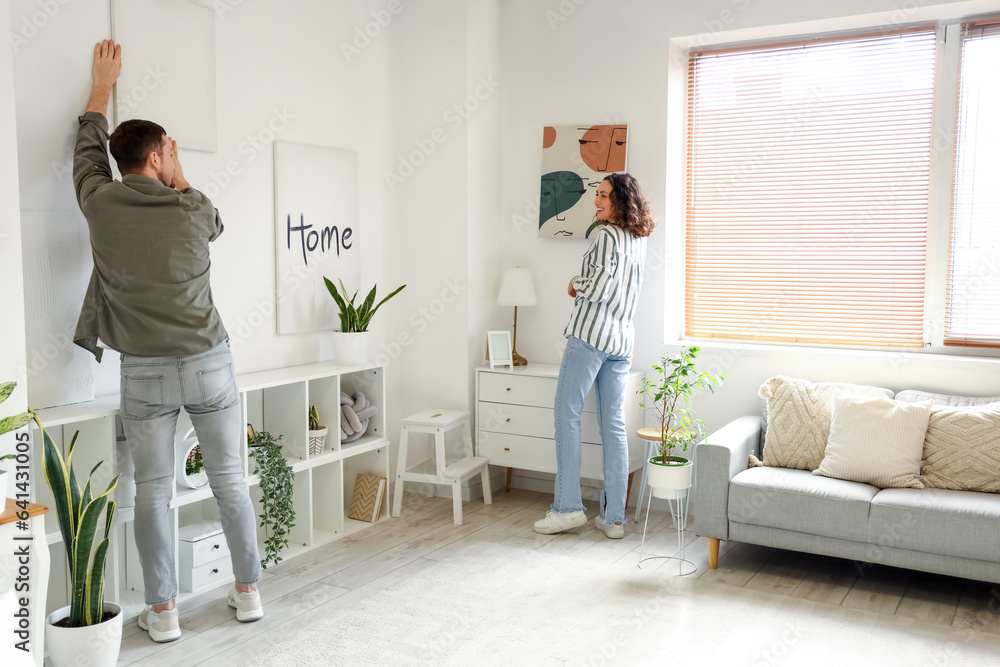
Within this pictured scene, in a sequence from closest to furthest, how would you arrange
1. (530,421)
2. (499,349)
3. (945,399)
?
(945,399)
(530,421)
(499,349)

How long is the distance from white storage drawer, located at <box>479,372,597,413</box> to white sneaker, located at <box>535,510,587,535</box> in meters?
0.52

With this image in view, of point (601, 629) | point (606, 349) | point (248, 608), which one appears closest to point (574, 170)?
point (606, 349)

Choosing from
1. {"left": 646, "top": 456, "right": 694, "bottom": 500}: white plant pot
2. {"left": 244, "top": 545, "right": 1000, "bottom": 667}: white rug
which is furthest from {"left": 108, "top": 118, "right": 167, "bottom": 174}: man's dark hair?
{"left": 646, "top": 456, "right": 694, "bottom": 500}: white plant pot

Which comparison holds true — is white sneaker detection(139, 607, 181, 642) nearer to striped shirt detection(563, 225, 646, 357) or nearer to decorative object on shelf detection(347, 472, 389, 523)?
decorative object on shelf detection(347, 472, 389, 523)

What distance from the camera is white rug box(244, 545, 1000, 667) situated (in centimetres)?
261

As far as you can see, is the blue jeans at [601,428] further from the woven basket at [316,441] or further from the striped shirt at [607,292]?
the woven basket at [316,441]

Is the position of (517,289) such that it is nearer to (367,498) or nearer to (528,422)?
(528,422)

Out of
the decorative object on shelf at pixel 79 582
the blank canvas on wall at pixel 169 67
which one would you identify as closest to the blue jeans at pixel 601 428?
the blank canvas on wall at pixel 169 67

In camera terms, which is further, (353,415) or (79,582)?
(353,415)

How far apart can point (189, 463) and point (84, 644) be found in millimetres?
862

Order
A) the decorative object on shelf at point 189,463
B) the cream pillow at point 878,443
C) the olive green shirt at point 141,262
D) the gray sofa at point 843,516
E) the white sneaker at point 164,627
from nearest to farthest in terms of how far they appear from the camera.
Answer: the olive green shirt at point 141,262 → the white sneaker at point 164,627 → the gray sofa at point 843,516 → the decorative object on shelf at point 189,463 → the cream pillow at point 878,443

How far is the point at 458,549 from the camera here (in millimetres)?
3592

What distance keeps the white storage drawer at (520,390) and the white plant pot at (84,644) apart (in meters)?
→ 2.18

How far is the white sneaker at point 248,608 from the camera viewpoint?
9.37ft
